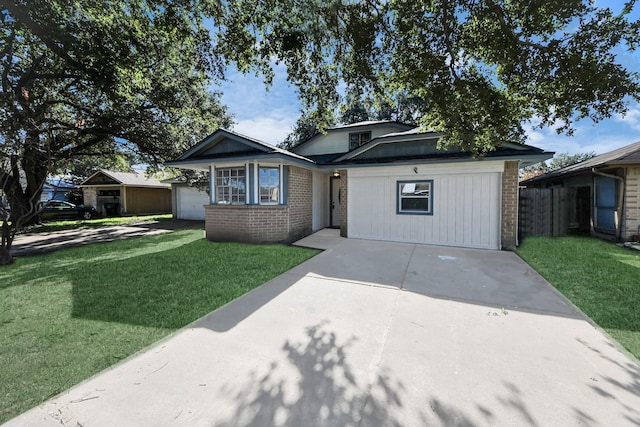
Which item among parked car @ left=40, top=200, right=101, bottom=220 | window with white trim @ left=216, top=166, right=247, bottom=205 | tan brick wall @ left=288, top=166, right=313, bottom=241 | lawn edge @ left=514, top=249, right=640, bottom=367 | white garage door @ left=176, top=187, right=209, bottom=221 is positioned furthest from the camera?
white garage door @ left=176, top=187, right=209, bottom=221

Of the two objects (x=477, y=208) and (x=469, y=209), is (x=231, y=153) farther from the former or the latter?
(x=477, y=208)

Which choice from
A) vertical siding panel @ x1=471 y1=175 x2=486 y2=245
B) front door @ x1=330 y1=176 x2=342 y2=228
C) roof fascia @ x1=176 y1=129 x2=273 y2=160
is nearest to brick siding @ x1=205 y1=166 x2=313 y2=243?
roof fascia @ x1=176 y1=129 x2=273 y2=160

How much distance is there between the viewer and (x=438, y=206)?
28.0 ft

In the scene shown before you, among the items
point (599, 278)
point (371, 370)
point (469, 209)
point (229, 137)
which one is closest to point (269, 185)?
point (229, 137)

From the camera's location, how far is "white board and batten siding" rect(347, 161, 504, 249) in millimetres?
7945

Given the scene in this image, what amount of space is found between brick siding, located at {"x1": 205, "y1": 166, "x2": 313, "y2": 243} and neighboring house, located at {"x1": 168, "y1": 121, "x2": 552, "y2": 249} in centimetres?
3

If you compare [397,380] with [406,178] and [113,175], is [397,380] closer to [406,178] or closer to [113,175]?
[406,178]

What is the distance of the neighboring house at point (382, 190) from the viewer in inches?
310

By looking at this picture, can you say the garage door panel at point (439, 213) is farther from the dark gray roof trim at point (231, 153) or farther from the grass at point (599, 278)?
the dark gray roof trim at point (231, 153)

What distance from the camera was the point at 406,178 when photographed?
898 cm

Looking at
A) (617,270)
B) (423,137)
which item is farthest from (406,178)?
(617,270)

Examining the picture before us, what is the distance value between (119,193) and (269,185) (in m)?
20.3

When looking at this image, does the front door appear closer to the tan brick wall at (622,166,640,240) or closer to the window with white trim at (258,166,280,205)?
the window with white trim at (258,166,280,205)

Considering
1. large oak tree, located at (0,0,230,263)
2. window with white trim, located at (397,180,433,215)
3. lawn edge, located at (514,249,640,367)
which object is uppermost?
large oak tree, located at (0,0,230,263)
